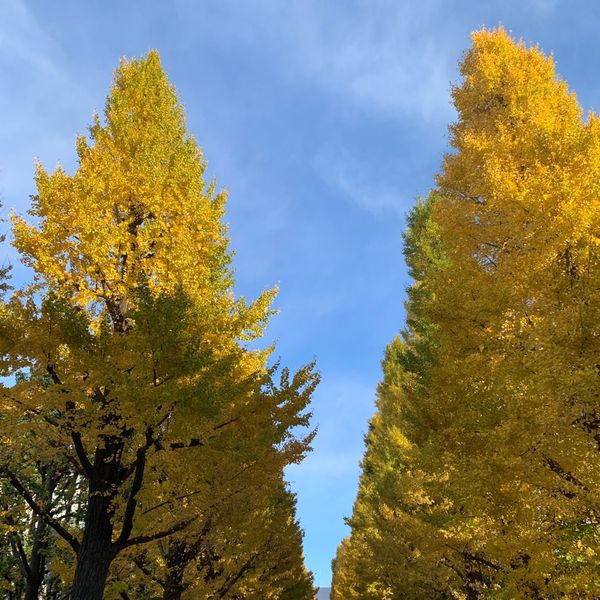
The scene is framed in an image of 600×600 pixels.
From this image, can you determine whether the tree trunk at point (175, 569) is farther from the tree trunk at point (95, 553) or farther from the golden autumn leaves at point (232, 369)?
the tree trunk at point (95, 553)

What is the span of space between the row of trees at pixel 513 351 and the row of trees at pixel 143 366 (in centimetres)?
276

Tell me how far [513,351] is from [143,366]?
458 centimetres

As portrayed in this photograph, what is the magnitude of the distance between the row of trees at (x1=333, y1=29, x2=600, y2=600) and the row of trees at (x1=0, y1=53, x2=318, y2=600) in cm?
276

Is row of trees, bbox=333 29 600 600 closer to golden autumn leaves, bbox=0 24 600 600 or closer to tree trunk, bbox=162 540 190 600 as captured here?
golden autumn leaves, bbox=0 24 600 600

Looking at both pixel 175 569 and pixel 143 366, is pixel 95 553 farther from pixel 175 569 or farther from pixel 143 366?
pixel 175 569

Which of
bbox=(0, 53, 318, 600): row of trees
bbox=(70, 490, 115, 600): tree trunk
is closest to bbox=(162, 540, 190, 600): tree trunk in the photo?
bbox=(0, 53, 318, 600): row of trees

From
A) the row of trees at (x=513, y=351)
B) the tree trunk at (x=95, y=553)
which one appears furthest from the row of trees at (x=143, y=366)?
the row of trees at (x=513, y=351)

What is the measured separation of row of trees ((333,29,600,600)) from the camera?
5.29 metres

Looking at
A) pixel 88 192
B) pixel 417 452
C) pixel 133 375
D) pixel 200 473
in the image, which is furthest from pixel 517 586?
pixel 88 192

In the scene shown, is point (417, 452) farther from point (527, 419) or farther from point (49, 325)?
point (49, 325)

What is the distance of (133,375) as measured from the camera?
513 cm

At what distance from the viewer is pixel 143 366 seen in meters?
5.17

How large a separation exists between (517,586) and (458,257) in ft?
18.2

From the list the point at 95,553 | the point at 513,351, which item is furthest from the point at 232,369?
the point at 513,351
